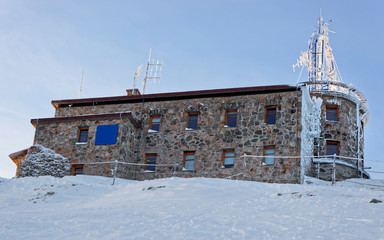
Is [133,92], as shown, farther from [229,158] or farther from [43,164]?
[229,158]

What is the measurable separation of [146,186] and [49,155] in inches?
346

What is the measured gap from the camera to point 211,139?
1093 inches

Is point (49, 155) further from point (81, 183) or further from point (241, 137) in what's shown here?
point (241, 137)

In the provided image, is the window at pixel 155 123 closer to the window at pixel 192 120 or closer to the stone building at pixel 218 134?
the stone building at pixel 218 134

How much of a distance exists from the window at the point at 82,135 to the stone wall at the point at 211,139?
304 mm

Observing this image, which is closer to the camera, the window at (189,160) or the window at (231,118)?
the window at (189,160)

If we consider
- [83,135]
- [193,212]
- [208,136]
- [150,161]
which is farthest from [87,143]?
[193,212]

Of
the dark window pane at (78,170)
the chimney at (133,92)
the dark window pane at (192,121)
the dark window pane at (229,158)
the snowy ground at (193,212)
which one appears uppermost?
the chimney at (133,92)

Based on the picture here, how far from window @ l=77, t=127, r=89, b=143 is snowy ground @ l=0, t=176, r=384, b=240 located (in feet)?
23.8

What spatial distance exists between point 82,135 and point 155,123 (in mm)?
4178

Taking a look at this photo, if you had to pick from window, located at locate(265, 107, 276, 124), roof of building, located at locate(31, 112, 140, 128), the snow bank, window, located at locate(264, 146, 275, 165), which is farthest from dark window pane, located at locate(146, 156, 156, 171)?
window, located at locate(265, 107, 276, 124)

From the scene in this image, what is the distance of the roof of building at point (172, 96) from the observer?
91.0 ft

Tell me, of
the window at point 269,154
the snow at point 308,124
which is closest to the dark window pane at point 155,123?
the window at point 269,154

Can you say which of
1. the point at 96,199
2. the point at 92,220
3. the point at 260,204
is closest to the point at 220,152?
the point at 96,199
